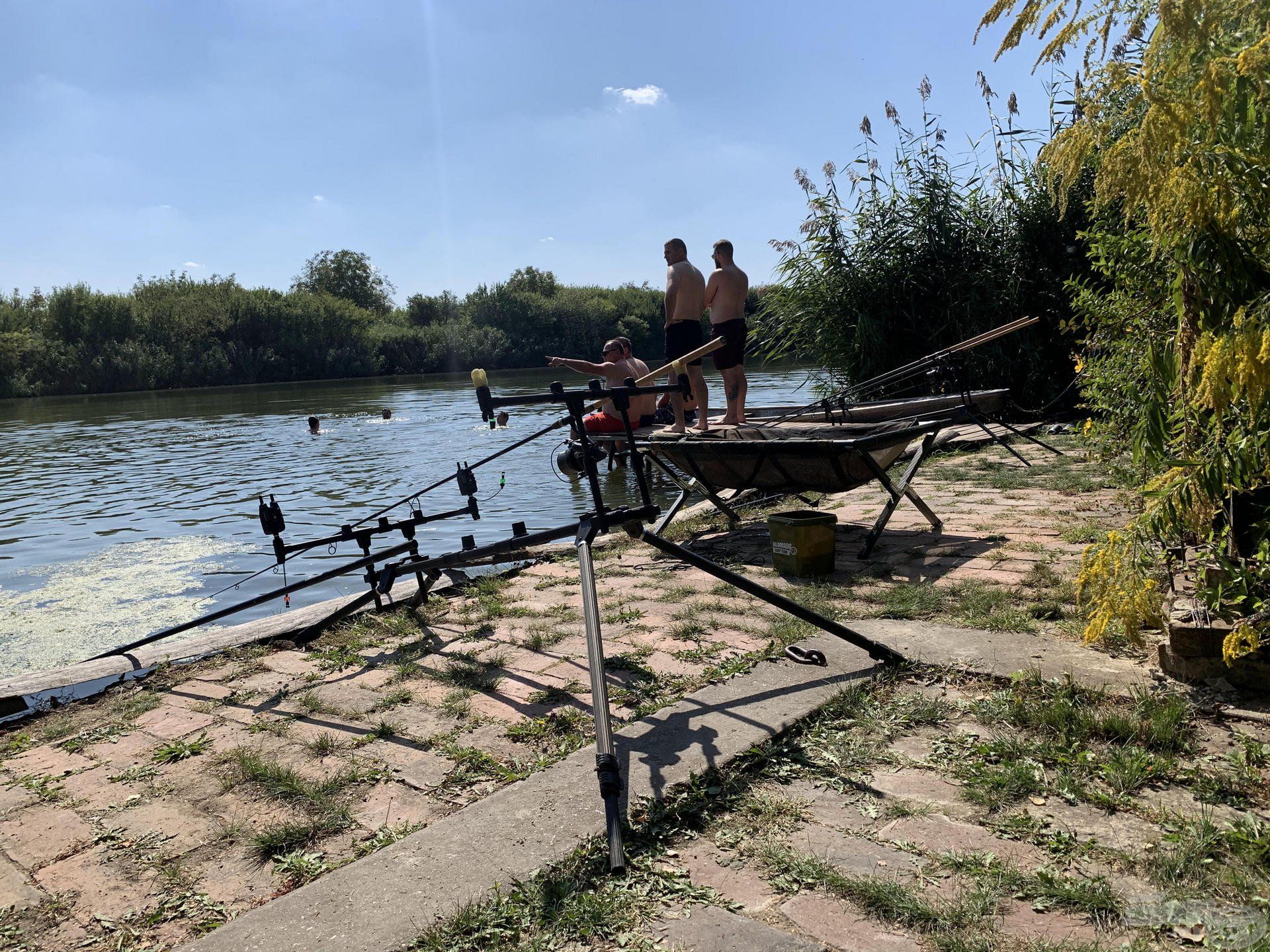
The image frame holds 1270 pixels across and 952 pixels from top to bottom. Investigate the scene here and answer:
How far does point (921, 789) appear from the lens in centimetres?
242

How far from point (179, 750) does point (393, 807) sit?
1.03m

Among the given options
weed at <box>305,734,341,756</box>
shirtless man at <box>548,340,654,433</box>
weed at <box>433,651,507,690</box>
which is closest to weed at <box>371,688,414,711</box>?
weed at <box>433,651,507,690</box>

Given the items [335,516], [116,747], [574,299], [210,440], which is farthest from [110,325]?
[116,747]

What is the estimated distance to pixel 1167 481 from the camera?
2.71 meters

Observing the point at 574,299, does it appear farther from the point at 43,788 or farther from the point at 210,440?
the point at 43,788

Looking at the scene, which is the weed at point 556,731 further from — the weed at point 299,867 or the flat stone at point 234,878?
the flat stone at point 234,878

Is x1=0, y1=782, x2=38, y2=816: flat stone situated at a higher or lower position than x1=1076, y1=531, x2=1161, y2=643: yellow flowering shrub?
lower

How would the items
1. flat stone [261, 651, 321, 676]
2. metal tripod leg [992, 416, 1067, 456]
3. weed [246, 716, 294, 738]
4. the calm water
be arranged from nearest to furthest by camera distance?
weed [246, 716, 294, 738]
flat stone [261, 651, 321, 676]
the calm water
metal tripod leg [992, 416, 1067, 456]

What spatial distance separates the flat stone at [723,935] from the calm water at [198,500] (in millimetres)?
5186

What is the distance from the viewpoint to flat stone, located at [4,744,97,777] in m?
3.03

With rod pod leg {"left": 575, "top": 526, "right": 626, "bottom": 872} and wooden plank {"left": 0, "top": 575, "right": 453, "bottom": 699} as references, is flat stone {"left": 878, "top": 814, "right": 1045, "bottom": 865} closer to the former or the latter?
rod pod leg {"left": 575, "top": 526, "right": 626, "bottom": 872}

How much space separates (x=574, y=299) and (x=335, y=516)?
62664 millimetres

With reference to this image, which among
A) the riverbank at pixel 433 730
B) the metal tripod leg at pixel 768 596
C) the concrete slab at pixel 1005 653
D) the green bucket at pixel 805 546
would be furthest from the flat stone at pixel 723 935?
the green bucket at pixel 805 546

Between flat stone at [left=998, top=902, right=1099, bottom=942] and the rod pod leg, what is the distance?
0.84 metres
